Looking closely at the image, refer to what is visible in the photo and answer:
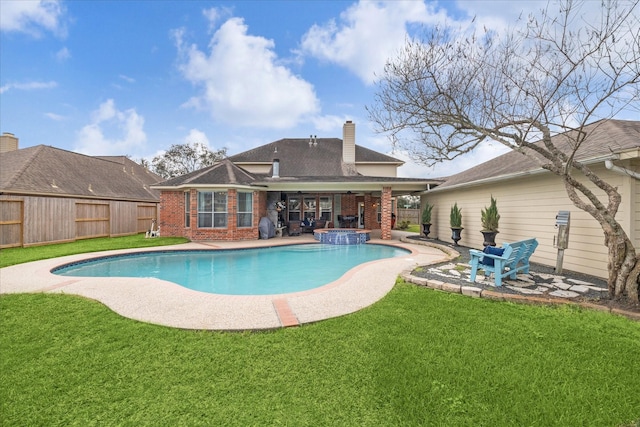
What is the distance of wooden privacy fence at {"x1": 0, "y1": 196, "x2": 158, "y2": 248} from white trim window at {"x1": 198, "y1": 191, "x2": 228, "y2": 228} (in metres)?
5.91

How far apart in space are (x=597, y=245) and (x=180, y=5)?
1741cm

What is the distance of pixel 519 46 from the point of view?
19.0ft

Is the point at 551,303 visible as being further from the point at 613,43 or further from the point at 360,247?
the point at 360,247

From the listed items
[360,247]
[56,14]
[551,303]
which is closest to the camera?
[551,303]

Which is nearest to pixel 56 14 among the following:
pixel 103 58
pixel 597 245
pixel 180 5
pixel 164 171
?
pixel 103 58

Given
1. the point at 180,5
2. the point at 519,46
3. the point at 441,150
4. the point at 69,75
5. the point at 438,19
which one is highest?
the point at 180,5

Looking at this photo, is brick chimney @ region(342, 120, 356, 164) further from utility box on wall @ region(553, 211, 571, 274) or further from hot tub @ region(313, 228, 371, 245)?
utility box on wall @ region(553, 211, 571, 274)

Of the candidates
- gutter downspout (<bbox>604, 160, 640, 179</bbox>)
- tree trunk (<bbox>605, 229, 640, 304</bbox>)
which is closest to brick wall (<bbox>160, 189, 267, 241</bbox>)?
gutter downspout (<bbox>604, 160, 640, 179</bbox>)

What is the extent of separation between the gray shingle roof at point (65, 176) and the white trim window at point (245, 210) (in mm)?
7822

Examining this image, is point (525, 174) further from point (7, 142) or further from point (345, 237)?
point (7, 142)

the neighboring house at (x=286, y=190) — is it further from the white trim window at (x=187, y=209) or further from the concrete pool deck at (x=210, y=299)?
the concrete pool deck at (x=210, y=299)

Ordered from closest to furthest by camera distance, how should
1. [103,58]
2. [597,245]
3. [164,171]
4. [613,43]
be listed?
[613,43] < [597,245] < [103,58] < [164,171]

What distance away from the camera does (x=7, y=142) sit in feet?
64.2

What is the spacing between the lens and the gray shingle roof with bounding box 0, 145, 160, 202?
13.3 m
